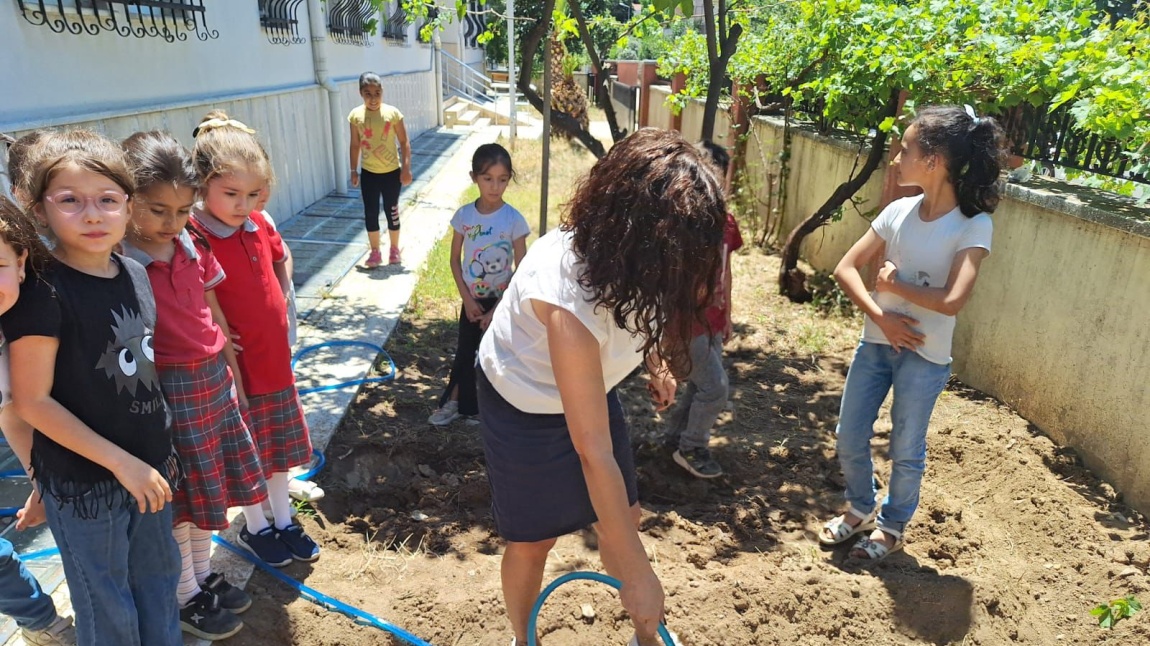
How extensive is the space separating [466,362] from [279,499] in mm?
1246

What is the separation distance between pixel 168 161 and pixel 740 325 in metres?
4.44

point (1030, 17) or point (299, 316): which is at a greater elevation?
point (1030, 17)

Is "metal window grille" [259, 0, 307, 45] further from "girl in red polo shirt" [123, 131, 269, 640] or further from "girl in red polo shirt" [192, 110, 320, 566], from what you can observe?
"girl in red polo shirt" [123, 131, 269, 640]

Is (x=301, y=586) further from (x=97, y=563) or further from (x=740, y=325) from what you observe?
(x=740, y=325)

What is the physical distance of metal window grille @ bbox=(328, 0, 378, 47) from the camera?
33.6 ft

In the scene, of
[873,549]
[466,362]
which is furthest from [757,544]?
[466,362]

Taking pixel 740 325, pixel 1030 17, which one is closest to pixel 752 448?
pixel 740 325

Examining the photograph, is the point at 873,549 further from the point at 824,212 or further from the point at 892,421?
the point at 824,212

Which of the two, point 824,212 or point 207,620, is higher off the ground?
point 824,212

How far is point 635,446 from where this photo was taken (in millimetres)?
3889

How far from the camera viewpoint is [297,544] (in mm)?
2770

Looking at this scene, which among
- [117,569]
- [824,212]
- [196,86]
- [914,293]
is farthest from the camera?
[196,86]

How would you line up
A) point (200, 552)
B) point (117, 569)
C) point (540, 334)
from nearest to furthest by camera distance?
point (540, 334) < point (117, 569) < point (200, 552)

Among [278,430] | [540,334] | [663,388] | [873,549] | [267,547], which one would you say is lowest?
[873,549]
